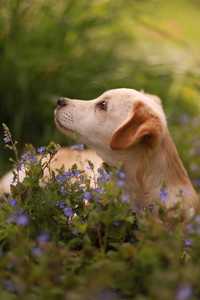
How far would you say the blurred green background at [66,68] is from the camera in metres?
5.15

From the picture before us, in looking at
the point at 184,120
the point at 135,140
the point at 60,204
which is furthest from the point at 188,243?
the point at 184,120

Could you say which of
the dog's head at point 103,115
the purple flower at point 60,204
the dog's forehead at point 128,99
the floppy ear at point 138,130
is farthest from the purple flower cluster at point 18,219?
the dog's forehead at point 128,99

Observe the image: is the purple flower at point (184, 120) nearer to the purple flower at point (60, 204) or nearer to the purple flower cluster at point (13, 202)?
the purple flower at point (60, 204)

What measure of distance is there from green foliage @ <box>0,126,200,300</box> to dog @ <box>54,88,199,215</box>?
0.54 m

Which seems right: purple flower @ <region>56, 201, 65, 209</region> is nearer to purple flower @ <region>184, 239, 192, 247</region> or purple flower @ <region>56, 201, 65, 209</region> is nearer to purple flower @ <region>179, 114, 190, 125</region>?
purple flower @ <region>184, 239, 192, 247</region>

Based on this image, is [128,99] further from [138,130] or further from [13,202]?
[13,202]

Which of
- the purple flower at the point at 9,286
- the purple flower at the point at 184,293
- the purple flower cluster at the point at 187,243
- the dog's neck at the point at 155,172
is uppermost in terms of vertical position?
the purple flower at the point at 184,293

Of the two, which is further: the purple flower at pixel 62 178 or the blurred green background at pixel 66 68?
the blurred green background at pixel 66 68

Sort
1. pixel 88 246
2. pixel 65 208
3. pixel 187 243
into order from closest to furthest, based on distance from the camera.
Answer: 1. pixel 88 246
2. pixel 187 243
3. pixel 65 208

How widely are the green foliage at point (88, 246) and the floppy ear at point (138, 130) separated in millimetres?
435

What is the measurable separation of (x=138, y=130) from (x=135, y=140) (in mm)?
47

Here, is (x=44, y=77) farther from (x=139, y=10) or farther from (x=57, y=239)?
(x=57, y=239)

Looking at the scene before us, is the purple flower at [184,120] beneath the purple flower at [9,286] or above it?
beneath

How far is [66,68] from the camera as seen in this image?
17.4 ft
